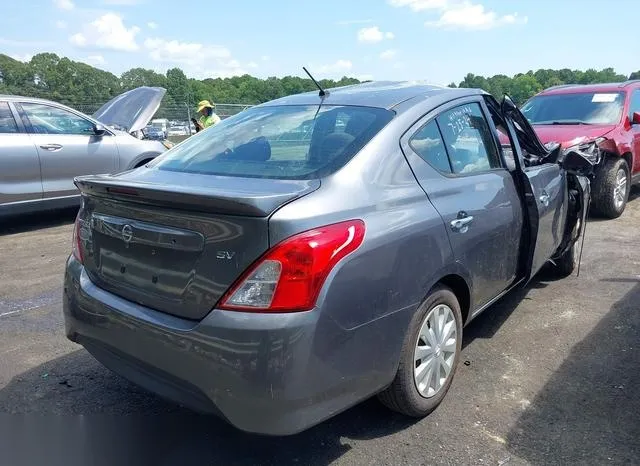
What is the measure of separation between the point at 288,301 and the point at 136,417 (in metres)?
1.38

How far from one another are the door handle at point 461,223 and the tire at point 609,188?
16.4 feet

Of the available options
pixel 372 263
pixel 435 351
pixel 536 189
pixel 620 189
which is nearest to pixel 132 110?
pixel 536 189

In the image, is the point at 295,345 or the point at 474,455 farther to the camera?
the point at 474,455

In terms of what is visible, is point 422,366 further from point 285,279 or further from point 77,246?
point 77,246

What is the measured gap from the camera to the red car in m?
7.07

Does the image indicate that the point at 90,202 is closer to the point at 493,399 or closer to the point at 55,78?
the point at 493,399

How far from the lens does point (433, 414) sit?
2910mm

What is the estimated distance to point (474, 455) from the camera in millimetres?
2582

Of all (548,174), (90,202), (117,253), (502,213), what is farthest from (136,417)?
(548,174)

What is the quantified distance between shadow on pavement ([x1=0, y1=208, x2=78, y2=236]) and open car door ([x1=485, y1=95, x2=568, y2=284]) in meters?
6.25

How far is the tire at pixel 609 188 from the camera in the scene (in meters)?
7.10

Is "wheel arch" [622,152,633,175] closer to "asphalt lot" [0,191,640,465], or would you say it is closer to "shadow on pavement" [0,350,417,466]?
"asphalt lot" [0,191,640,465]

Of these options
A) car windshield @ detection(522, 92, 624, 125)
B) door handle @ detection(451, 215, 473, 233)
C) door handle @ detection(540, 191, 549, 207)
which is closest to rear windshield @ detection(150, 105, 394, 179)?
door handle @ detection(451, 215, 473, 233)

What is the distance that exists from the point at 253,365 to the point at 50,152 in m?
6.27
